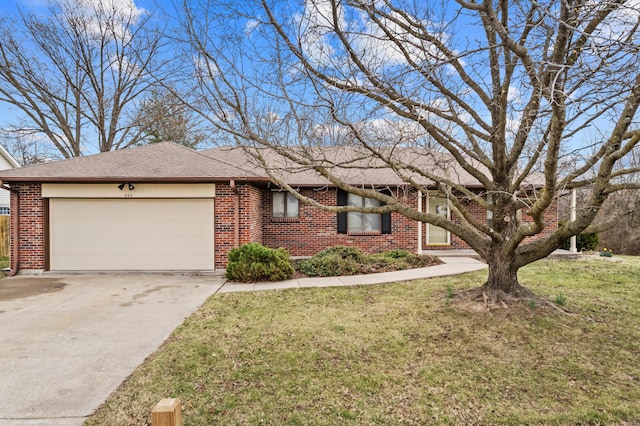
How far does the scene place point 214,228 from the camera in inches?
396

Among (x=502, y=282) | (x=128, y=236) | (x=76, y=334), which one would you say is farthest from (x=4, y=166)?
(x=502, y=282)

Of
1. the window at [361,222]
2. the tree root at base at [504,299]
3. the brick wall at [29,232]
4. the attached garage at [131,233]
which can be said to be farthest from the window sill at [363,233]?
the brick wall at [29,232]

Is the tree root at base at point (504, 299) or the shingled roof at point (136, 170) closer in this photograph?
the tree root at base at point (504, 299)

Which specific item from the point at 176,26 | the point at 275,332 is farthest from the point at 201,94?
the point at 275,332

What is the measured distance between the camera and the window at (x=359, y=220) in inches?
493

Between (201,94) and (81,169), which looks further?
(81,169)

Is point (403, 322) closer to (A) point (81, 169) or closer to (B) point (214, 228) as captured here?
(B) point (214, 228)

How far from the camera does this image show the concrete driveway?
3.33 metres

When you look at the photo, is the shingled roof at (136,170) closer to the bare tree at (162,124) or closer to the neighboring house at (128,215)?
the neighboring house at (128,215)

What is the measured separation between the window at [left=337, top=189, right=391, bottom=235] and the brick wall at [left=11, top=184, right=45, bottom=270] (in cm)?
869

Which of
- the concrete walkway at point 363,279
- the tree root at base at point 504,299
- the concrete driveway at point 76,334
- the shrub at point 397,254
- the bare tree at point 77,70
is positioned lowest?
the concrete driveway at point 76,334

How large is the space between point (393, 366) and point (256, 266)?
514cm

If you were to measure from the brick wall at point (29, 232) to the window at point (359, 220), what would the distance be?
8690 millimetres

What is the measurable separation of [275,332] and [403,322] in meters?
1.91
